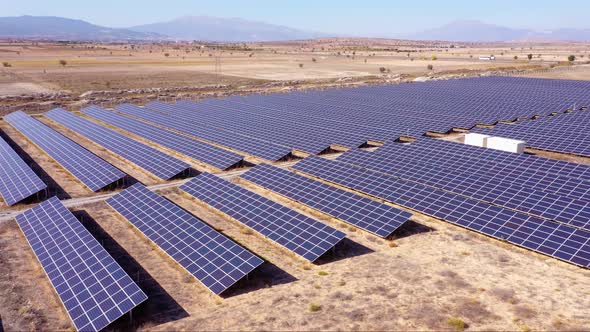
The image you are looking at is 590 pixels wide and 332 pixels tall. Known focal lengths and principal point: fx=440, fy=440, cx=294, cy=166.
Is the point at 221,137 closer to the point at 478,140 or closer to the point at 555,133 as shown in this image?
the point at 478,140

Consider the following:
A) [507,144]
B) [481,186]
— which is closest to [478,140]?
[507,144]

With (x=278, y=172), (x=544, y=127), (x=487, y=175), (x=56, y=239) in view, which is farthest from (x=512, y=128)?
(x=56, y=239)

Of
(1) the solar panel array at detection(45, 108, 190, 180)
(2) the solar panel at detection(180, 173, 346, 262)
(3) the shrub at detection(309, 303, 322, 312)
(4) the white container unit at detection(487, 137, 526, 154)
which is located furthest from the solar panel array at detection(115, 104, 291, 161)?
(3) the shrub at detection(309, 303, 322, 312)

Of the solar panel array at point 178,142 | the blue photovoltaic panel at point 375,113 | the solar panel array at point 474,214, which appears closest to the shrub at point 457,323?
the solar panel array at point 474,214

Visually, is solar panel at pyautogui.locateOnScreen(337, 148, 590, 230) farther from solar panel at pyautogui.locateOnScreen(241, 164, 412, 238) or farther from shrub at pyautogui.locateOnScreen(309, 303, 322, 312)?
shrub at pyautogui.locateOnScreen(309, 303, 322, 312)

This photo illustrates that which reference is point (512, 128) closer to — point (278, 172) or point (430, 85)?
point (278, 172)

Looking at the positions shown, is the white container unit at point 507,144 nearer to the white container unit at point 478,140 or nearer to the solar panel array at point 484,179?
the white container unit at point 478,140
